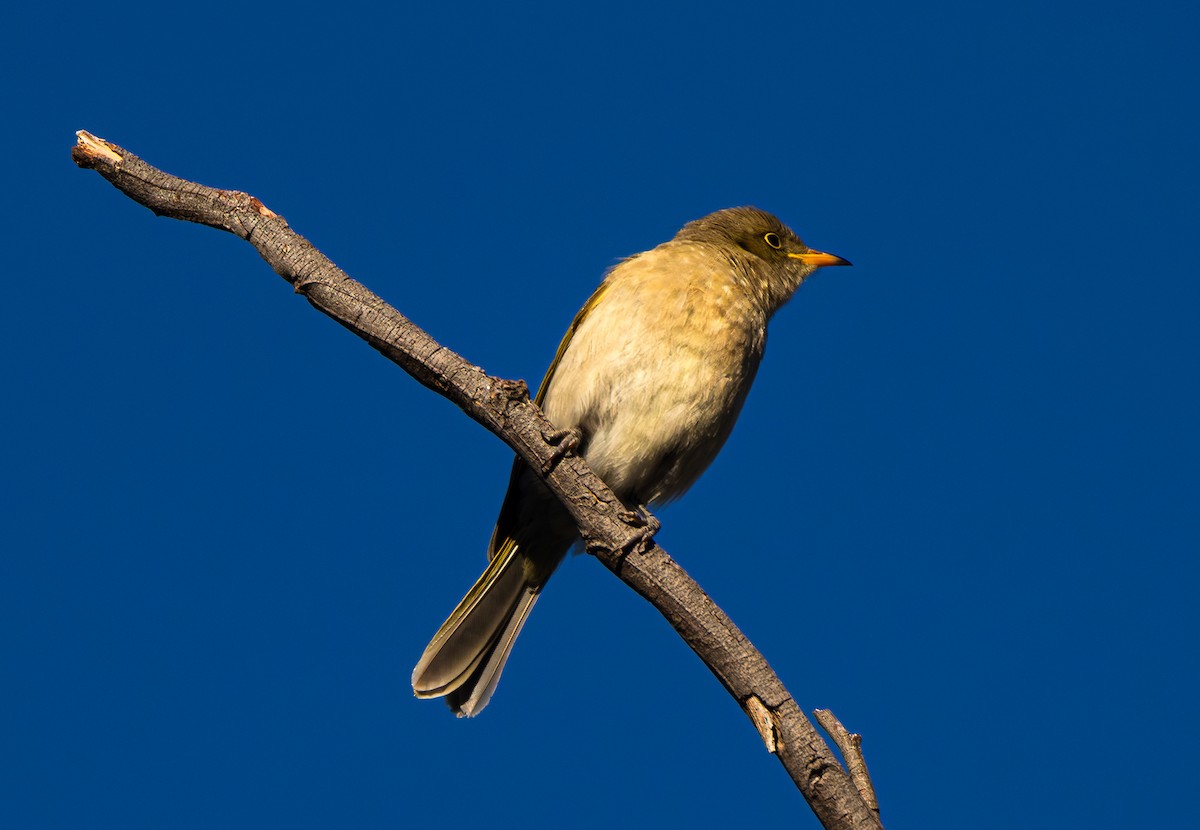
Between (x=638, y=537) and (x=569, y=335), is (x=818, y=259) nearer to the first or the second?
(x=569, y=335)

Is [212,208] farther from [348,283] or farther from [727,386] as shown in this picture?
[727,386]

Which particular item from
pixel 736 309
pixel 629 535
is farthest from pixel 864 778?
pixel 736 309

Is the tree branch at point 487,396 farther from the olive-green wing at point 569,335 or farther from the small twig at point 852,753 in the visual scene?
the olive-green wing at point 569,335

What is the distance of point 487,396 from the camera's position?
16.7 ft

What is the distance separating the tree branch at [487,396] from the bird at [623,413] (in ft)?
4.07

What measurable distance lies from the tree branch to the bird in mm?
1241

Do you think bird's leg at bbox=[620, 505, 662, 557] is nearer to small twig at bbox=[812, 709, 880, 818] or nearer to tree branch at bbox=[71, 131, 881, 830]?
tree branch at bbox=[71, 131, 881, 830]

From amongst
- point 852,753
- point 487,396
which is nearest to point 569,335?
point 487,396

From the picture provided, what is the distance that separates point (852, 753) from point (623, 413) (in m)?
2.43

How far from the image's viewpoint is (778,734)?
4.70m

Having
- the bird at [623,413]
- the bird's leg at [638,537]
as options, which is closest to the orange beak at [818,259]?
the bird at [623,413]

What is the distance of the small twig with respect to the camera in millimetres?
4566

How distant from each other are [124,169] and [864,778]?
4027 millimetres

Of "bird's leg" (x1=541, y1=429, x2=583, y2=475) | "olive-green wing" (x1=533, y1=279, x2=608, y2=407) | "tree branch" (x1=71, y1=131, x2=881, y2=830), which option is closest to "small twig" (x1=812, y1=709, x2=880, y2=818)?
"tree branch" (x1=71, y1=131, x2=881, y2=830)
